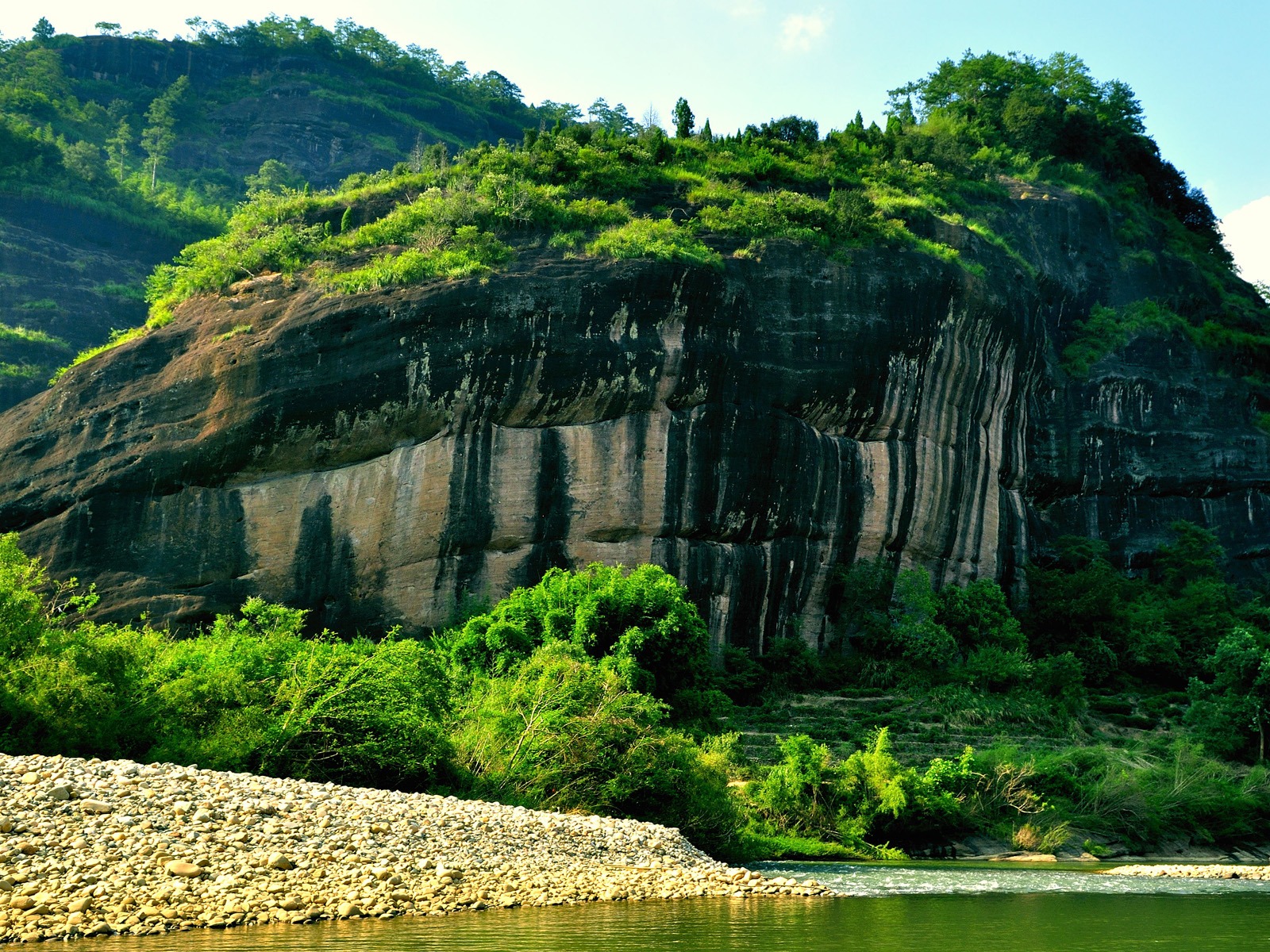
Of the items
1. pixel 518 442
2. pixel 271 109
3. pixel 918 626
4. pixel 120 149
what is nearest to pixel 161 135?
pixel 120 149

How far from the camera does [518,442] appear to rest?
3294cm

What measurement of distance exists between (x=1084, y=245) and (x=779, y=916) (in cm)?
4261

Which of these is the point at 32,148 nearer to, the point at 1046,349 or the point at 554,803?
the point at 1046,349

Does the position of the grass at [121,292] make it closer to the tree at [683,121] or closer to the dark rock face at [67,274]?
the dark rock face at [67,274]

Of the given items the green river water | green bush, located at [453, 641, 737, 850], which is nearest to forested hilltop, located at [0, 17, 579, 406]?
green bush, located at [453, 641, 737, 850]

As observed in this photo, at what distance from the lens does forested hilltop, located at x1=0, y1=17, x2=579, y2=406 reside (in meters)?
52.8

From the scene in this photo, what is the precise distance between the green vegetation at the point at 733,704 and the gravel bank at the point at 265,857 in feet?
6.46

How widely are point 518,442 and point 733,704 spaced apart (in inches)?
339

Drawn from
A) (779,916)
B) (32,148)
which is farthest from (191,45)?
(779,916)

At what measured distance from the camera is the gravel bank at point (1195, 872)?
2330cm

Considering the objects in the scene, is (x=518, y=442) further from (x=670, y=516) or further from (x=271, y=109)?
(x=271, y=109)

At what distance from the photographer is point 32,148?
5619 cm

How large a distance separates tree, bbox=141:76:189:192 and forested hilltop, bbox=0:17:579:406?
9 cm

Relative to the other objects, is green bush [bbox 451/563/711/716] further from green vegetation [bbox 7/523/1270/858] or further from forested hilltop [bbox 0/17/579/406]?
forested hilltop [bbox 0/17/579/406]
